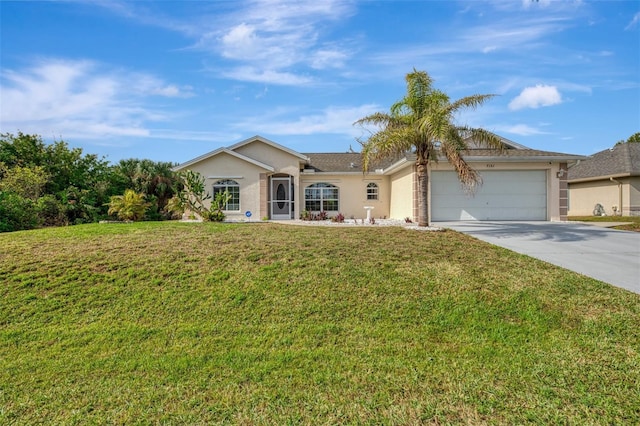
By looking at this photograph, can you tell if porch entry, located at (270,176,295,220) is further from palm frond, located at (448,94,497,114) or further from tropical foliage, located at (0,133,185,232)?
palm frond, located at (448,94,497,114)

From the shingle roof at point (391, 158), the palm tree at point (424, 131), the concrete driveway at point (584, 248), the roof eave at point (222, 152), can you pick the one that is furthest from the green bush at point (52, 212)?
the concrete driveway at point (584, 248)

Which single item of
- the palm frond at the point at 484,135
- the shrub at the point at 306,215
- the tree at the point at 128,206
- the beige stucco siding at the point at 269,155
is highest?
the beige stucco siding at the point at 269,155

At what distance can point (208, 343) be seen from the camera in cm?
484

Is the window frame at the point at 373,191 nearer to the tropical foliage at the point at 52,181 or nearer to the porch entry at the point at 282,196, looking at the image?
the porch entry at the point at 282,196

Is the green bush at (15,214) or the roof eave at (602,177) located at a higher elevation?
the roof eave at (602,177)

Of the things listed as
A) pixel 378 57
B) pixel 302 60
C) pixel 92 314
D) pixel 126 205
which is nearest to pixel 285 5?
pixel 302 60

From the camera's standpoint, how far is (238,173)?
65.5 feet

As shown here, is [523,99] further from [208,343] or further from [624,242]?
[208,343]

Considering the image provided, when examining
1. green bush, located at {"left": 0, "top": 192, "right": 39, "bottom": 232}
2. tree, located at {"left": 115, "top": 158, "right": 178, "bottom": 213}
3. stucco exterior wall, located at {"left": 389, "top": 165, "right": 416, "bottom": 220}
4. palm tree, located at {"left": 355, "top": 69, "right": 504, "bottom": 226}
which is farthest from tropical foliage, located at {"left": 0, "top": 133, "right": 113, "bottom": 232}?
stucco exterior wall, located at {"left": 389, "top": 165, "right": 416, "bottom": 220}

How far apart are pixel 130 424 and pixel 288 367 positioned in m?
1.69

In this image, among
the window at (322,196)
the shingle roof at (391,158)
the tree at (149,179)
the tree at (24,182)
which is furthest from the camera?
the tree at (149,179)

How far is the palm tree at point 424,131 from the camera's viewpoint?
12.1 metres

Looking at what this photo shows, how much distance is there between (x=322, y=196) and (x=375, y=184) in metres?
3.62

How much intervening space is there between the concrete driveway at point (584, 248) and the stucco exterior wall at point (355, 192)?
9.36m
